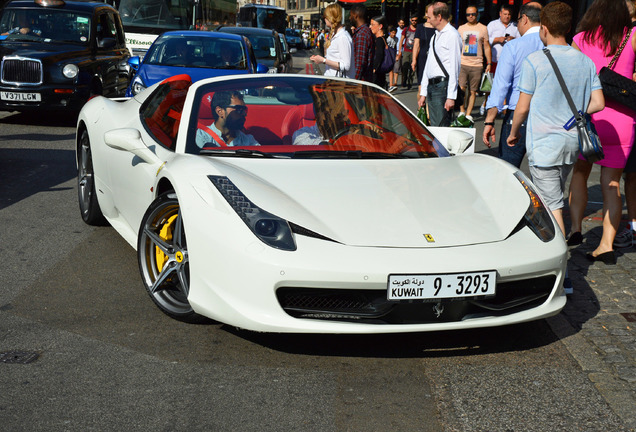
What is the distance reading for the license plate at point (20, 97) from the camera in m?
12.4

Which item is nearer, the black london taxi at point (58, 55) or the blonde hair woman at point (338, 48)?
the blonde hair woman at point (338, 48)

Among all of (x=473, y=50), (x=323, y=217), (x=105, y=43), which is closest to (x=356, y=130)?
(x=323, y=217)

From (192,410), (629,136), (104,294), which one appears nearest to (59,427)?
(192,410)

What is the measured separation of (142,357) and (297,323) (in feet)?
2.57

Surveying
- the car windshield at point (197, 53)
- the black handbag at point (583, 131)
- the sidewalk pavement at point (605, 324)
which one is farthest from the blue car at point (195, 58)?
the black handbag at point (583, 131)

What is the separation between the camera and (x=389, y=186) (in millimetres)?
4328

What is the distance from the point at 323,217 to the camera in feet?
12.9

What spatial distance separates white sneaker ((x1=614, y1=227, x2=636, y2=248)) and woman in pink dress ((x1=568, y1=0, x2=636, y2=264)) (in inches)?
15.8

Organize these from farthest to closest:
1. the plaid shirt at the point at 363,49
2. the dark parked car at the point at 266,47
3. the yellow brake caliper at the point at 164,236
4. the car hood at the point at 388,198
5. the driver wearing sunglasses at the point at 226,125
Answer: the dark parked car at the point at 266,47 < the plaid shirt at the point at 363,49 < the driver wearing sunglasses at the point at 226,125 < the yellow brake caliper at the point at 164,236 < the car hood at the point at 388,198

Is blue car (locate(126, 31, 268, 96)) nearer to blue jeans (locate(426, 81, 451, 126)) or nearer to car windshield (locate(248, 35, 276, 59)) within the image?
blue jeans (locate(426, 81, 451, 126))

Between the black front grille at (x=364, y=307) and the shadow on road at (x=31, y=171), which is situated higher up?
the black front grille at (x=364, y=307)

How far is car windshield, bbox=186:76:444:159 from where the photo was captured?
4785mm

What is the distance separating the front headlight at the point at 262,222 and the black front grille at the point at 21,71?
9536 mm

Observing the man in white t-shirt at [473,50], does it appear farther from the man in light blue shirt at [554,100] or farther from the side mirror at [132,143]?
the side mirror at [132,143]
